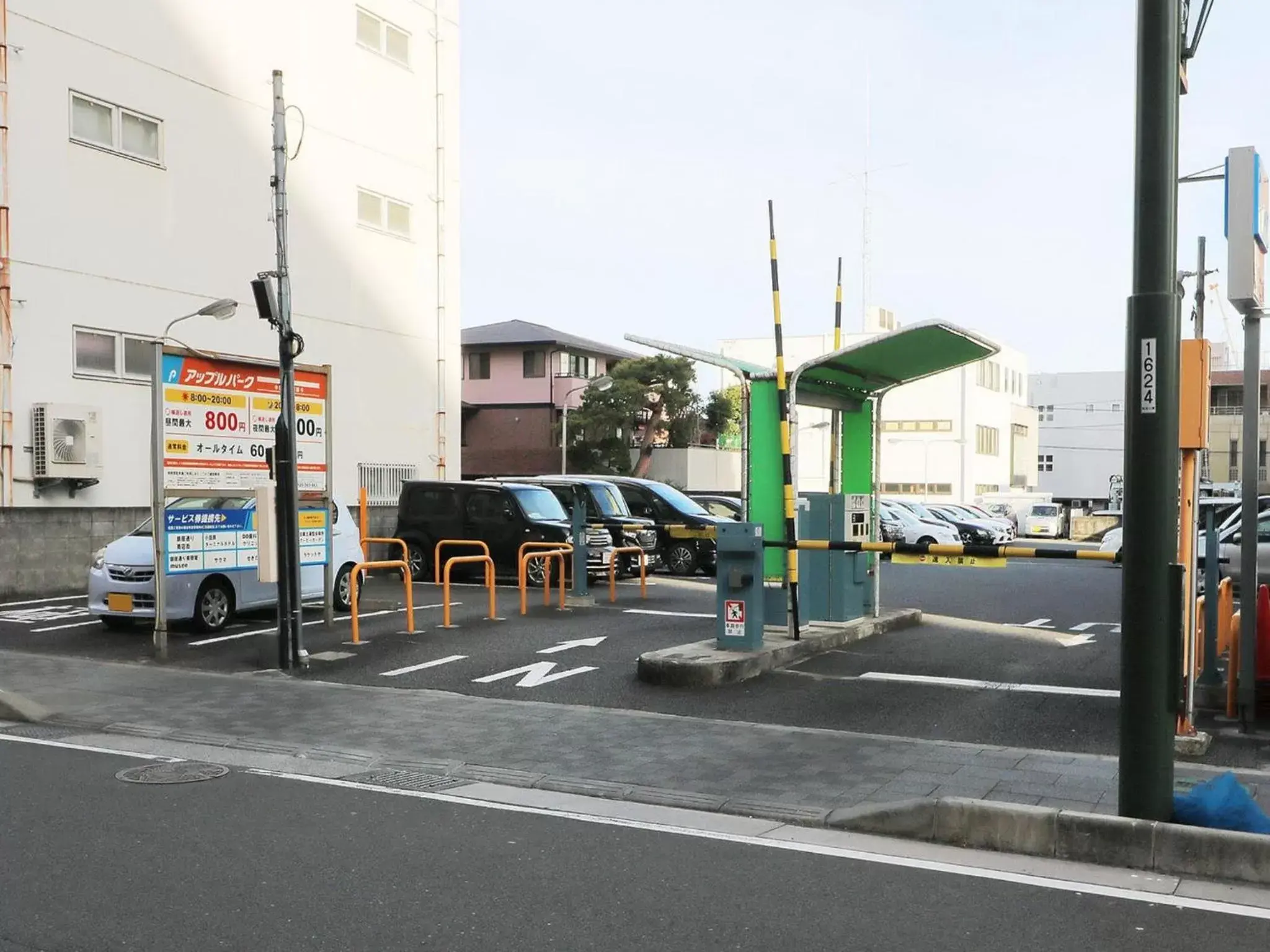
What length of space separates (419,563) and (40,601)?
19.4 ft

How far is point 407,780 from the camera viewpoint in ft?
24.8

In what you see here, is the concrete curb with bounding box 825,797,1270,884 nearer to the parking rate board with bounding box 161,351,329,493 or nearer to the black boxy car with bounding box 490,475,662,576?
the parking rate board with bounding box 161,351,329,493

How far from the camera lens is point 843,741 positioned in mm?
8297

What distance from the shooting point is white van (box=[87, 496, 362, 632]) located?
1375 centimetres

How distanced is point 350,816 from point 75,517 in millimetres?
14679

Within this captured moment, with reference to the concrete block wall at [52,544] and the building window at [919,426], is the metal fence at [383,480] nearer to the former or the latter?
the concrete block wall at [52,544]

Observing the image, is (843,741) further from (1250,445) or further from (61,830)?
(61,830)

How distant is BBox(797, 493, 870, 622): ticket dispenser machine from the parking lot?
0.48 meters

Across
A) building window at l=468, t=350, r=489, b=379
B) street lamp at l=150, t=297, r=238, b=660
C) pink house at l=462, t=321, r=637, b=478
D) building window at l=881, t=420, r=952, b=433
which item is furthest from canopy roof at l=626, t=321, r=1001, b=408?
building window at l=881, t=420, r=952, b=433

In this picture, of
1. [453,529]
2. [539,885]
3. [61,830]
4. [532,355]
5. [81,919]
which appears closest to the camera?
[81,919]

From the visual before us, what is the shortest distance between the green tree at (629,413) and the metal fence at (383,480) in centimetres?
2223

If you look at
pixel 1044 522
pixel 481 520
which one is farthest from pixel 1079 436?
pixel 481 520

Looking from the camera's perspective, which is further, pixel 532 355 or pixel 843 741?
pixel 532 355

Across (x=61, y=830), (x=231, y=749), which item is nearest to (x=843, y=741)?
(x=231, y=749)
